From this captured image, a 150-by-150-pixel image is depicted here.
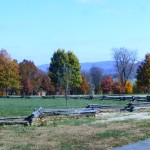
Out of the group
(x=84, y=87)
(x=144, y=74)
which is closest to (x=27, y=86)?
(x=84, y=87)

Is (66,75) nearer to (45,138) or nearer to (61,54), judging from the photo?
(45,138)

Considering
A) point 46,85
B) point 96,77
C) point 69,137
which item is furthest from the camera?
point 96,77

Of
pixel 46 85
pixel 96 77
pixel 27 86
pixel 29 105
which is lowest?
pixel 29 105

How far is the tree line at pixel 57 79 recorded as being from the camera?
78.5 meters

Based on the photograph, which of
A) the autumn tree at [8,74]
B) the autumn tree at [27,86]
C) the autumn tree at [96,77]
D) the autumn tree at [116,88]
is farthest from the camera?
the autumn tree at [96,77]

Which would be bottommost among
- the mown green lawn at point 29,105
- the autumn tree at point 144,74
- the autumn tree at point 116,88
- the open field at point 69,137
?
the open field at point 69,137

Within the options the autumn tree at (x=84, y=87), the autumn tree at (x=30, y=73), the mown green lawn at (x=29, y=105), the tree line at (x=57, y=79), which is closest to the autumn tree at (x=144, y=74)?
the tree line at (x=57, y=79)

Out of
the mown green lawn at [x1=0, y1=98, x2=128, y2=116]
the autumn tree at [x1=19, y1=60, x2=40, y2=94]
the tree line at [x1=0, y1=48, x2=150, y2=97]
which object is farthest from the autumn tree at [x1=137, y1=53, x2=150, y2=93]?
the mown green lawn at [x1=0, y1=98, x2=128, y2=116]

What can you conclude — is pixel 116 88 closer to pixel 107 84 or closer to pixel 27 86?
pixel 107 84

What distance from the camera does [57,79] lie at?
8075 cm

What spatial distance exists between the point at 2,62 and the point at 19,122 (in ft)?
205

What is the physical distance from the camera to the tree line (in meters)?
78.5

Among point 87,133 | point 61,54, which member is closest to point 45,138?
point 87,133

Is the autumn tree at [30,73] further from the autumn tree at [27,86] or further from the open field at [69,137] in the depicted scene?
the open field at [69,137]
